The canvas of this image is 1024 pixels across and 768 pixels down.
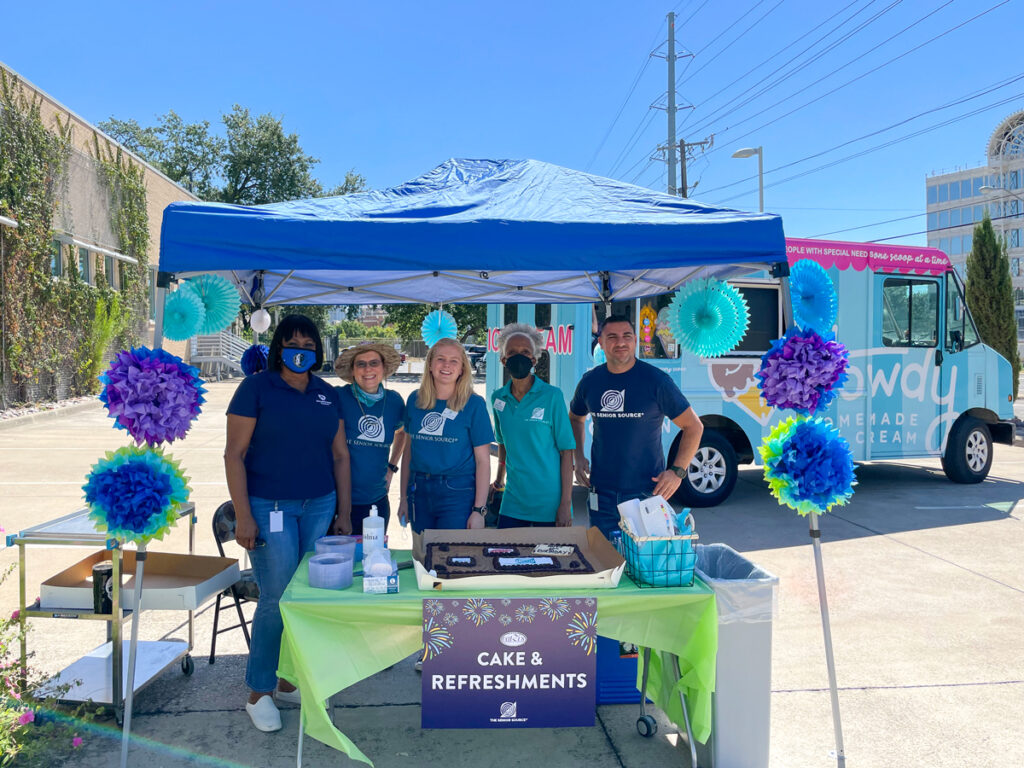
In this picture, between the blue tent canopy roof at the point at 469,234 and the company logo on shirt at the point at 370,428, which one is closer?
the blue tent canopy roof at the point at 469,234

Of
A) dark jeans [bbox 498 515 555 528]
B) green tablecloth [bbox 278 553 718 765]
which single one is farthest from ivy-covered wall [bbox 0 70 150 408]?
green tablecloth [bbox 278 553 718 765]

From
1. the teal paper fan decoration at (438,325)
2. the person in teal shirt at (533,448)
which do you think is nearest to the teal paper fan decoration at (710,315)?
the person in teal shirt at (533,448)

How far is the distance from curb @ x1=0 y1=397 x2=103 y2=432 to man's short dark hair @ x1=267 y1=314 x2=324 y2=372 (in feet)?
43.3

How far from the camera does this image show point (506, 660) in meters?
2.74

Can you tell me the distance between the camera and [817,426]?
316 centimetres

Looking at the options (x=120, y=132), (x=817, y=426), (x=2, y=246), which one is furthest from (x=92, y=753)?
(x=120, y=132)

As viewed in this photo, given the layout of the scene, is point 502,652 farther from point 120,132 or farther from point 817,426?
point 120,132

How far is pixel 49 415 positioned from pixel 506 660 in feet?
51.5

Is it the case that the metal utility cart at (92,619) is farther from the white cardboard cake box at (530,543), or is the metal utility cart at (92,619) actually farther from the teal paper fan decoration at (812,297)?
the teal paper fan decoration at (812,297)

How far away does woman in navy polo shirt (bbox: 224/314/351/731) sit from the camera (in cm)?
321

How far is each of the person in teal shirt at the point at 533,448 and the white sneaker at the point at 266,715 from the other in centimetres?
137

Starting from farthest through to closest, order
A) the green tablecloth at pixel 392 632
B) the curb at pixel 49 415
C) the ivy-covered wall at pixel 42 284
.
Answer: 1. the ivy-covered wall at pixel 42 284
2. the curb at pixel 49 415
3. the green tablecloth at pixel 392 632

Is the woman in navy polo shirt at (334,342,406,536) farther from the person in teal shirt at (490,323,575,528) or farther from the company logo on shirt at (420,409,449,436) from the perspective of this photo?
the person in teal shirt at (490,323,575,528)

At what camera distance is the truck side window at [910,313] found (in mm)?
7848
